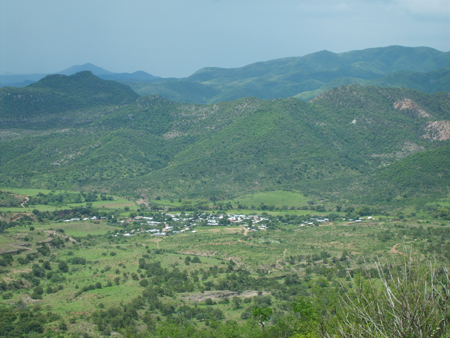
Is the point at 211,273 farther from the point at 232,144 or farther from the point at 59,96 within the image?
the point at 59,96

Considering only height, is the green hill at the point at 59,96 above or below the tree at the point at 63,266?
above

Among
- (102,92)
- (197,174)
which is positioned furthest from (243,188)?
(102,92)

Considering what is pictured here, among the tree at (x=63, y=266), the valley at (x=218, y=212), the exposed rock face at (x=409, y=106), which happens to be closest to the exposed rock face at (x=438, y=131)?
the valley at (x=218, y=212)

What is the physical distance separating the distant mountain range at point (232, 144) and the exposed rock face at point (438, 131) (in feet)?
0.89

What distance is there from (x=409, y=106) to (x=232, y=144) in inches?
2258

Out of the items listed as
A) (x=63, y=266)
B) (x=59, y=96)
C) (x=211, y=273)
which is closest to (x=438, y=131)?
(x=211, y=273)

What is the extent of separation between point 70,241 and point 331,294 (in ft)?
141

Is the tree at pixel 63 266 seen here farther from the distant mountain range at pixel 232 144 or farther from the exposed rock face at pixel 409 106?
the exposed rock face at pixel 409 106

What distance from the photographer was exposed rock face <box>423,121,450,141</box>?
12038 centimetres

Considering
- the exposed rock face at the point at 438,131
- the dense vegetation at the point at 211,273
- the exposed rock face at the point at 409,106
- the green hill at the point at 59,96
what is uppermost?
the green hill at the point at 59,96

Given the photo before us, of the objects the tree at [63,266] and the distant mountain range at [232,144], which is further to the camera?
the distant mountain range at [232,144]

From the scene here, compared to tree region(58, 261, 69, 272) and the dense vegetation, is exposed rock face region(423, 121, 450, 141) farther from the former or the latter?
tree region(58, 261, 69, 272)

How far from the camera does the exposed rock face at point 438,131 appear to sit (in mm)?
120375

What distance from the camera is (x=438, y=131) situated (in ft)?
399
